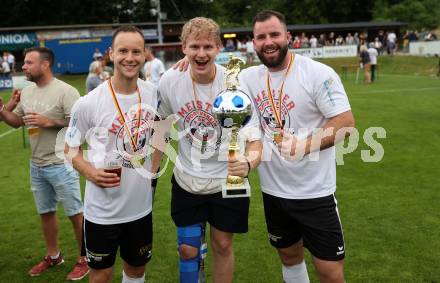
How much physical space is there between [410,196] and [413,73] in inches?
1041

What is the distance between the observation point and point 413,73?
103 feet

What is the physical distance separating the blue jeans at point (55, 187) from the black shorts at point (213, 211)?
1.49m

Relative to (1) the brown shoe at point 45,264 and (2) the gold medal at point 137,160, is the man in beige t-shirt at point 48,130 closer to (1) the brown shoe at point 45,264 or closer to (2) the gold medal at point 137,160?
(1) the brown shoe at point 45,264

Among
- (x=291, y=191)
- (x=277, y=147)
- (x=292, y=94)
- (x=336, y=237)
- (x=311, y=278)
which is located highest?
(x=292, y=94)

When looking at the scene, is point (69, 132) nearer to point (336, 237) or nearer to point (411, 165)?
point (336, 237)

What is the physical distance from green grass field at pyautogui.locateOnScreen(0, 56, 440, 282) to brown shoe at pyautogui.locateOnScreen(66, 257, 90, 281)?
0.51ft

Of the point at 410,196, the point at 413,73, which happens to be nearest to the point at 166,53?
the point at 413,73

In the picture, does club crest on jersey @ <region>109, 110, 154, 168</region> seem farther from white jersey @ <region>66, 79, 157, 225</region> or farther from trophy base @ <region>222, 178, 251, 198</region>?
trophy base @ <region>222, 178, 251, 198</region>

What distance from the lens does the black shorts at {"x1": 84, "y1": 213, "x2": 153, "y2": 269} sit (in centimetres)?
372

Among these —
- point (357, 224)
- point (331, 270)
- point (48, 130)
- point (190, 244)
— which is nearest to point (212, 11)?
point (357, 224)

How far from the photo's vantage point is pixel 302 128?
3.78 meters

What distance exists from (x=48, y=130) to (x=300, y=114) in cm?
268

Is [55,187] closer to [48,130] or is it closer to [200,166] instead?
[48,130]

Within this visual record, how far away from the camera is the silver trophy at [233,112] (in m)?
3.39
